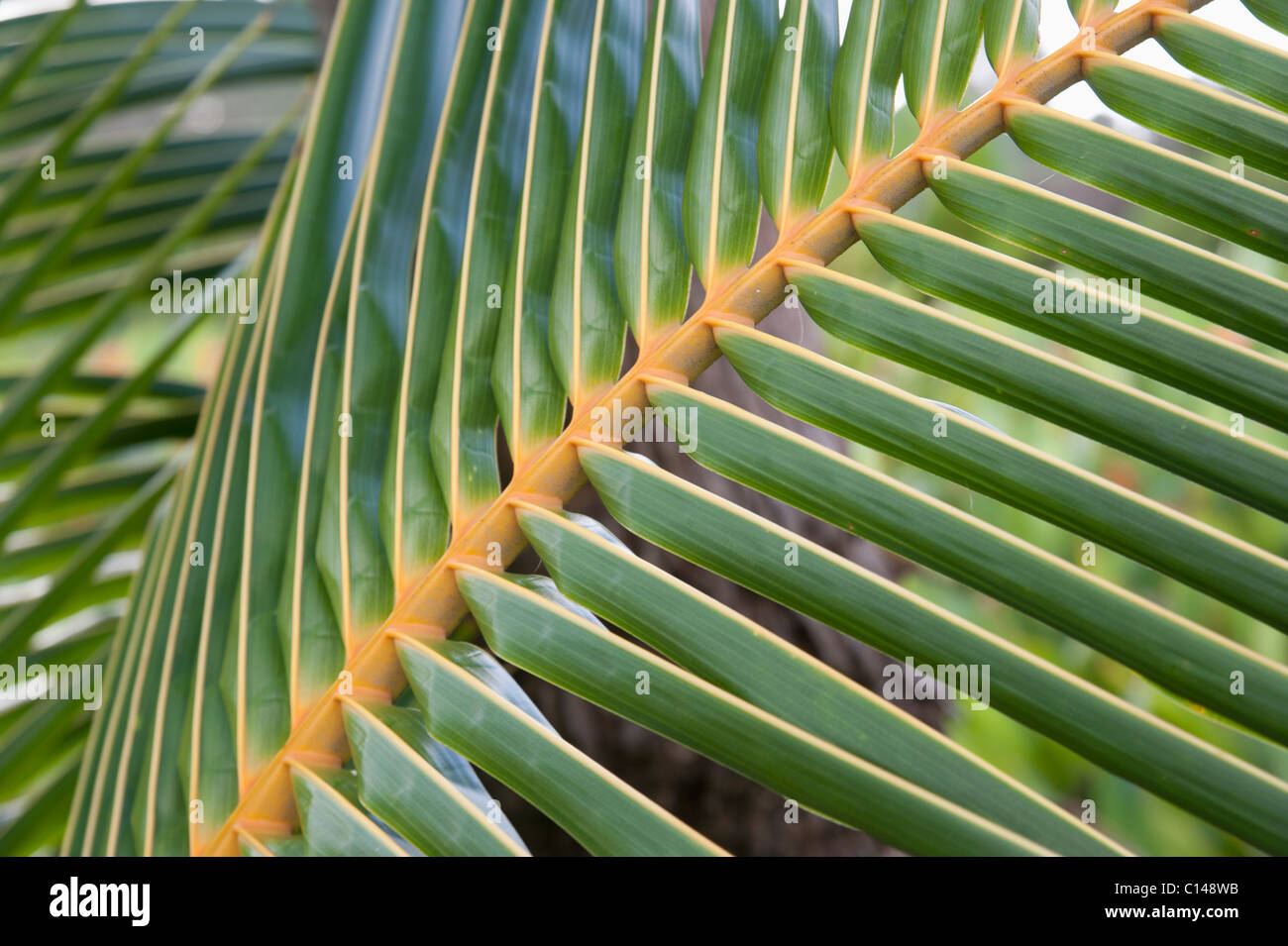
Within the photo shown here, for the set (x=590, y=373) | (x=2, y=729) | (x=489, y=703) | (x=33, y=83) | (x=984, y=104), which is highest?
(x=33, y=83)

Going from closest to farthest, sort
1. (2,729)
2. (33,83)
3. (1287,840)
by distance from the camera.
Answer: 1. (1287,840)
2. (2,729)
3. (33,83)

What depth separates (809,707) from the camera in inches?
12.3

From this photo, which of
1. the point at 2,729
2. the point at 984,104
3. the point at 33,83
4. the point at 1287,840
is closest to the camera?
the point at 1287,840

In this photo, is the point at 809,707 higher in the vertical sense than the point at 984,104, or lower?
lower

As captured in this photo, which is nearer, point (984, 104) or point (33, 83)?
point (984, 104)

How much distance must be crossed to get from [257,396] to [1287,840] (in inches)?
18.5

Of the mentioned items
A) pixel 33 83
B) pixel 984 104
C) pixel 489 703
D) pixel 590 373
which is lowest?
pixel 489 703

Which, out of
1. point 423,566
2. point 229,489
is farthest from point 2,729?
point 423,566

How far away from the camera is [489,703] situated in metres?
0.35
